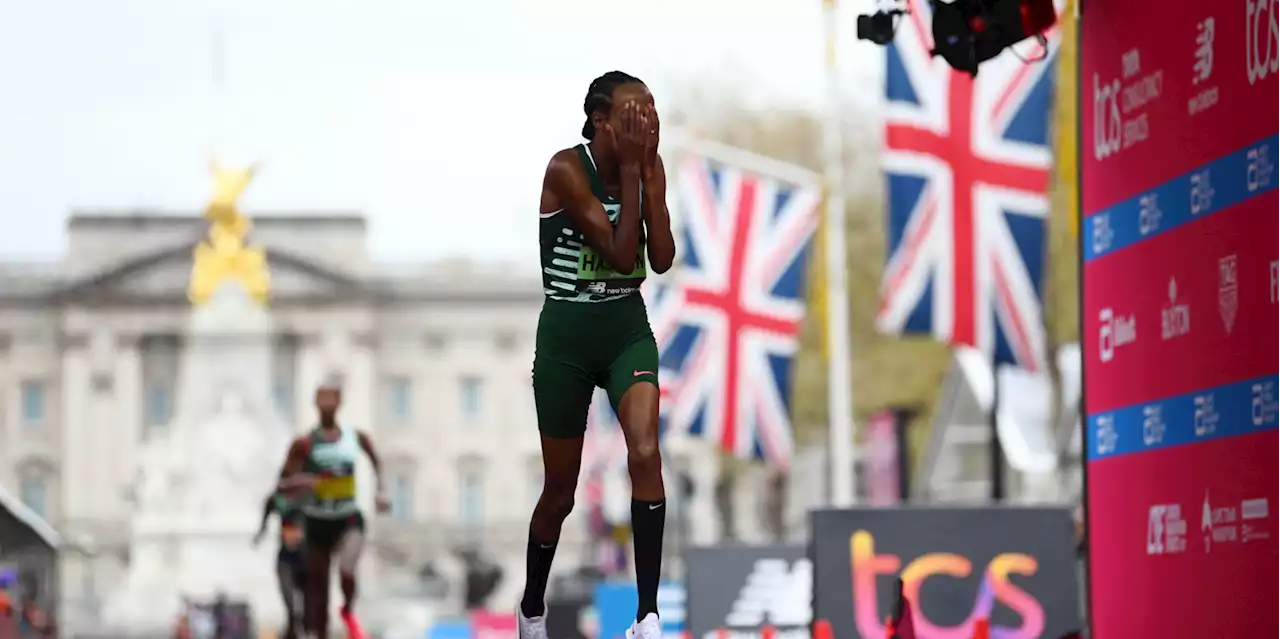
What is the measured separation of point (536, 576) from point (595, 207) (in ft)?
5.04

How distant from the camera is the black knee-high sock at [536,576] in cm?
913

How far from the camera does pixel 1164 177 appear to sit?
11.9 m

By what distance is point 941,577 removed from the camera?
542 inches

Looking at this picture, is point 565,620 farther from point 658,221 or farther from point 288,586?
point 658,221

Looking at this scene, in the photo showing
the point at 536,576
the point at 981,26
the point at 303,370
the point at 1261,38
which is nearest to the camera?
the point at 536,576

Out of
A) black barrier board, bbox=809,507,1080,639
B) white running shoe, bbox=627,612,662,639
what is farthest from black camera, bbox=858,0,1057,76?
white running shoe, bbox=627,612,662,639

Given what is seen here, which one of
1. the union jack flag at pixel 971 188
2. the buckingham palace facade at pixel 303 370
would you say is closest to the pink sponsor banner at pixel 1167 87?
the union jack flag at pixel 971 188

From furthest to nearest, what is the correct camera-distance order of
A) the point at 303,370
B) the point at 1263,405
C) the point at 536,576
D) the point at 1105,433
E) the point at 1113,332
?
1. the point at 303,370
2. the point at 1105,433
3. the point at 1113,332
4. the point at 1263,405
5. the point at 536,576

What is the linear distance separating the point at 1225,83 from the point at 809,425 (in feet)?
198

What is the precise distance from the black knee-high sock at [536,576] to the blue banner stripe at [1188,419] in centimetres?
318

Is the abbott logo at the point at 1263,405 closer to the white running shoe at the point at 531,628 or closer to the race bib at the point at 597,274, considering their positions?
the race bib at the point at 597,274

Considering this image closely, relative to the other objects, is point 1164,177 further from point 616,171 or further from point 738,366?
point 738,366

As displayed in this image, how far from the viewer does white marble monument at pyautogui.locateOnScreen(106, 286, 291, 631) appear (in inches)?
3401

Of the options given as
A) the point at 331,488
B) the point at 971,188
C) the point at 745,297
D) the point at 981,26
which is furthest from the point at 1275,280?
the point at 745,297
